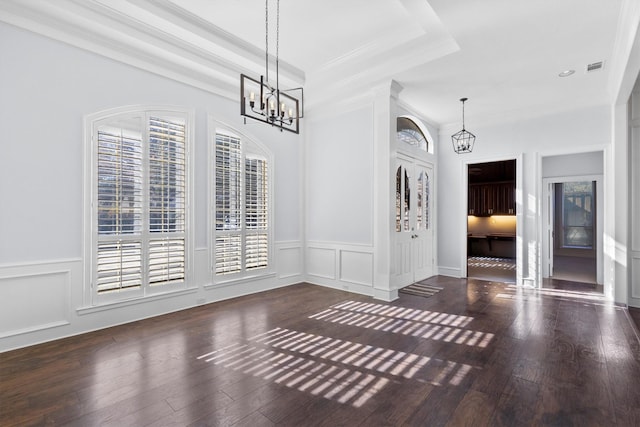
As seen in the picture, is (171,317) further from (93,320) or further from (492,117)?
(492,117)

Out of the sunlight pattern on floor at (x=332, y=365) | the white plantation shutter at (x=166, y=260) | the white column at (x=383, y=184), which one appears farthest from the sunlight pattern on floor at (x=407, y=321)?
the white plantation shutter at (x=166, y=260)

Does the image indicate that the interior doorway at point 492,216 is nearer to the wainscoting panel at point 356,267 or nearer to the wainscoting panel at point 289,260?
the wainscoting panel at point 356,267

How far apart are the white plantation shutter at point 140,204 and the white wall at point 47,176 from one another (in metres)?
0.22

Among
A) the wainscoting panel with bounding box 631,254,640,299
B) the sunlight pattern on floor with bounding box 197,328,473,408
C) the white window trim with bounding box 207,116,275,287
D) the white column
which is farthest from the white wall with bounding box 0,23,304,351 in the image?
the wainscoting panel with bounding box 631,254,640,299

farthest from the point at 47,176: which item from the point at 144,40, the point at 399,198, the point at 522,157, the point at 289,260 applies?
the point at 522,157

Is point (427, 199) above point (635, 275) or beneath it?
above

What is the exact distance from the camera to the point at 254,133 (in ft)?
16.9

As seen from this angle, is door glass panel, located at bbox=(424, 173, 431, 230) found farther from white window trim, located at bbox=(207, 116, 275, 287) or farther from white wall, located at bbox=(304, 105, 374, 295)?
white window trim, located at bbox=(207, 116, 275, 287)

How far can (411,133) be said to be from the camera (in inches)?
239

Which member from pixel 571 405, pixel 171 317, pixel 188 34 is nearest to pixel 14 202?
pixel 171 317

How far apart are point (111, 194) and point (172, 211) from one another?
Answer: 73 cm

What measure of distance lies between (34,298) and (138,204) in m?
1.37

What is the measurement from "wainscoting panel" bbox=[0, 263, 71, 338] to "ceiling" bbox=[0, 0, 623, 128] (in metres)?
2.49

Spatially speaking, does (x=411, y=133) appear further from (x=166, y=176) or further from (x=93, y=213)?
(x=93, y=213)
